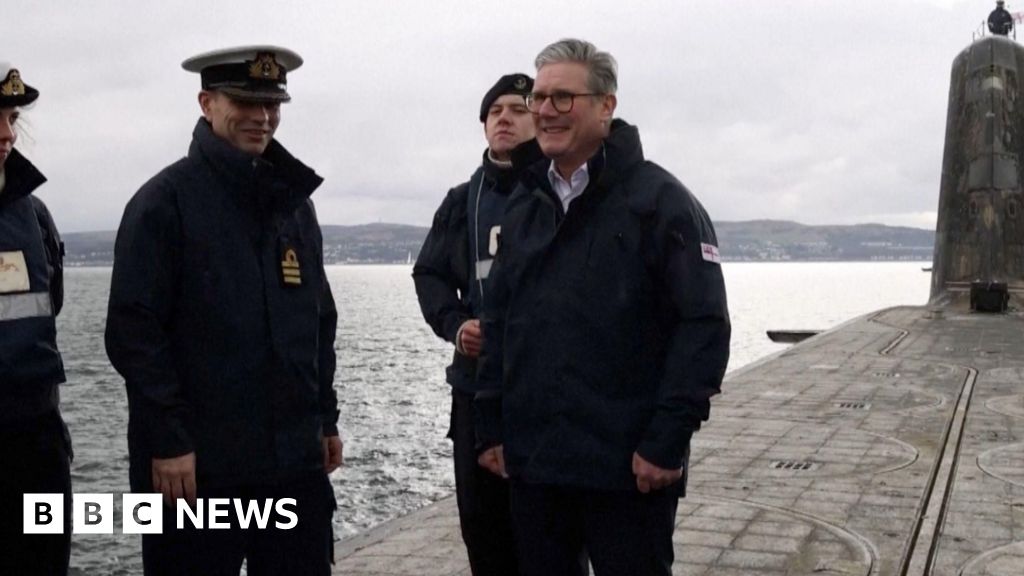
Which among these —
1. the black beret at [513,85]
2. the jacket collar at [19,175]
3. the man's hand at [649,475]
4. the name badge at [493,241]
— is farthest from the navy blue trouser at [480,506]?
the jacket collar at [19,175]

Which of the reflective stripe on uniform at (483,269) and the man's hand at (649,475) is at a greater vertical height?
the reflective stripe on uniform at (483,269)

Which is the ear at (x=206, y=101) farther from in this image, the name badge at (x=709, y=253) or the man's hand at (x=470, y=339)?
the name badge at (x=709, y=253)

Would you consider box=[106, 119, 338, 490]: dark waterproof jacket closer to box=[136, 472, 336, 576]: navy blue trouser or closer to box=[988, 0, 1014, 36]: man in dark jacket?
box=[136, 472, 336, 576]: navy blue trouser

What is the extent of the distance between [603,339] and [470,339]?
996 mm

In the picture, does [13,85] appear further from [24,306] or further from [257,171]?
[257,171]

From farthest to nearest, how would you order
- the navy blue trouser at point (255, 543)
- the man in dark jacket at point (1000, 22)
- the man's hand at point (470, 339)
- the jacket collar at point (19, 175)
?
the man in dark jacket at point (1000, 22), the man's hand at point (470, 339), the jacket collar at point (19, 175), the navy blue trouser at point (255, 543)

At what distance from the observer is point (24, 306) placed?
3.86 m

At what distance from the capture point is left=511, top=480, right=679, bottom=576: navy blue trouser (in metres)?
3.51

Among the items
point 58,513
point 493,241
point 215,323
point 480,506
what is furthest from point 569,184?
point 58,513

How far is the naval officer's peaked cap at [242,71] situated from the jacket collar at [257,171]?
0.54 feet

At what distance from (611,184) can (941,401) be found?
10.8 metres

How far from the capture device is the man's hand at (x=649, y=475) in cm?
339

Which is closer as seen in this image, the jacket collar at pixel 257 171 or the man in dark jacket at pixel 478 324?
the jacket collar at pixel 257 171

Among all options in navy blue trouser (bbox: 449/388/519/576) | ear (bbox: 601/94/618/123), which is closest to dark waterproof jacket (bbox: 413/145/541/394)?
navy blue trouser (bbox: 449/388/519/576)
